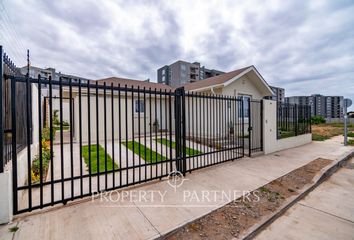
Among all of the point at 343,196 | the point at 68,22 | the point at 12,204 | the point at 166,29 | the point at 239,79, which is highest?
the point at 166,29

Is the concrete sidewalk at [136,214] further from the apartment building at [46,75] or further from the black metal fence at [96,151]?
the apartment building at [46,75]

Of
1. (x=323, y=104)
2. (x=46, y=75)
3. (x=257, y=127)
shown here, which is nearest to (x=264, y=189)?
(x=257, y=127)

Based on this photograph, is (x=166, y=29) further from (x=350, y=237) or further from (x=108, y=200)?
(x=350, y=237)

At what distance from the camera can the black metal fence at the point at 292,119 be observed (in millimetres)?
8070

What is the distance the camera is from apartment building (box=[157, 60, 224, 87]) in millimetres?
50188

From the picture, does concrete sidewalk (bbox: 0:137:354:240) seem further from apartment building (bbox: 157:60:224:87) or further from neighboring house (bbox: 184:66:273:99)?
apartment building (bbox: 157:60:224:87)

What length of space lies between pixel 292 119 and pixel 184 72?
4503 centimetres

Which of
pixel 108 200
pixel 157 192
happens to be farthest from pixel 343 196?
pixel 108 200

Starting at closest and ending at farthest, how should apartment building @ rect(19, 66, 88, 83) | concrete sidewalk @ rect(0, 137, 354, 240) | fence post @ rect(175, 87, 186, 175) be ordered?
1. concrete sidewalk @ rect(0, 137, 354, 240)
2. apartment building @ rect(19, 66, 88, 83)
3. fence post @ rect(175, 87, 186, 175)

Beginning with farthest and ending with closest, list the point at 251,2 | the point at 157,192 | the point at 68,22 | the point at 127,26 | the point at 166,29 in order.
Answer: the point at 166,29
the point at 127,26
the point at 68,22
the point at 251,2
the point at 157,192

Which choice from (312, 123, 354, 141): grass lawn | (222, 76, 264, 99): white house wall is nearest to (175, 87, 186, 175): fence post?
Result: (222, 76, 264, 99): white house wall

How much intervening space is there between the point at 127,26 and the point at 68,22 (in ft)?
7.87

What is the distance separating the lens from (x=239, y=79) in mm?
10875

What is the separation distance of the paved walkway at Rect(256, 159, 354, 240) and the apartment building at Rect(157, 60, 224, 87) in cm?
4599
